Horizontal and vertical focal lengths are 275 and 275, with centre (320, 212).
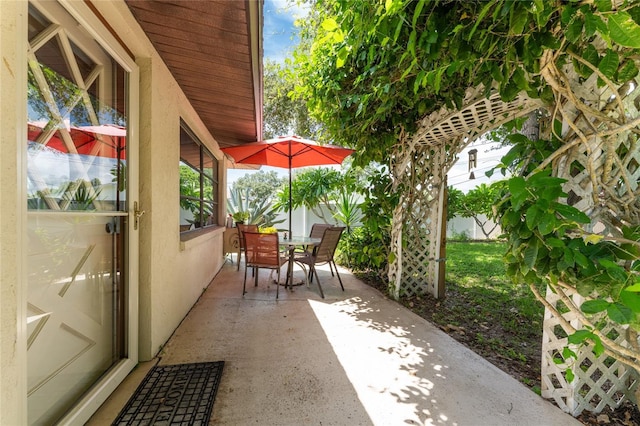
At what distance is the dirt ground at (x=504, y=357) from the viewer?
1669mm

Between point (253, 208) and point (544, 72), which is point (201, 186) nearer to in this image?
point (253, 208)

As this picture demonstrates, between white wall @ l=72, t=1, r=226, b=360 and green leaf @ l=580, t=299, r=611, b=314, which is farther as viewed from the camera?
white wall @ l=72, t=1, r=226, b=360

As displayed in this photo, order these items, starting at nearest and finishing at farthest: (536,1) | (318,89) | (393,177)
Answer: (536,1)
(318,89)
(393,177)

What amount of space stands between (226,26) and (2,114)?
4.65ft

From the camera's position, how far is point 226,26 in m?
1.89

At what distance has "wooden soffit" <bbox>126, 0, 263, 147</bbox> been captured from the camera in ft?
5.76

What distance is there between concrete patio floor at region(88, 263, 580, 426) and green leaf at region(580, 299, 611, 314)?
91cm

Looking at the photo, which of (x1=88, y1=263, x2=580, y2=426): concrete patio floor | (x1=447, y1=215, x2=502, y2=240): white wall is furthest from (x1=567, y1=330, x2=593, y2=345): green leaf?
(x1=447, y1=215, x2=502, y2=240): white wall

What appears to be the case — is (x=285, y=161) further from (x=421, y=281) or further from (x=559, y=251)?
(x=559, y=251)

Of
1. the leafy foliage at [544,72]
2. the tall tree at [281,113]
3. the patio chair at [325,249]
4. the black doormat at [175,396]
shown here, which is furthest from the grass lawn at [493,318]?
the tall tree at [281,113]

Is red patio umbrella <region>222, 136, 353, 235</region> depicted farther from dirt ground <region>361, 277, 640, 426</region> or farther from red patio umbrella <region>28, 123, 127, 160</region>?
dirt ground <region>361, 277, 640, 426</region>

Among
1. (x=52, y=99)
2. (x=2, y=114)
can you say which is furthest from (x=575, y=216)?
(x=52, y=99)

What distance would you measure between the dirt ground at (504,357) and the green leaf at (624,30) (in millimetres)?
2013

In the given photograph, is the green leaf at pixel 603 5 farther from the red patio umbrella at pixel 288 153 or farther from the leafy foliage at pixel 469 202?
the leafy foliage at pixel 469 202
